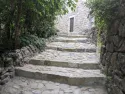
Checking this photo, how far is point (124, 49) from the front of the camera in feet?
6.08

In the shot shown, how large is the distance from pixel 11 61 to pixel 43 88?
39.3 inches

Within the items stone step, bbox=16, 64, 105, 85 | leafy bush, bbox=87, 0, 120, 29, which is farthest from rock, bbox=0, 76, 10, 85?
leafy bush, bbox=87, 0, 120, 29

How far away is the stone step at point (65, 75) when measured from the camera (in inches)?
107

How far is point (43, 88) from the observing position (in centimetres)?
257

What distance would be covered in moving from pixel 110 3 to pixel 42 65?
2.17 metres

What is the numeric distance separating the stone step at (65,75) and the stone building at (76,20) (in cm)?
626

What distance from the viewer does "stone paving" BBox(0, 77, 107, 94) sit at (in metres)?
2.45

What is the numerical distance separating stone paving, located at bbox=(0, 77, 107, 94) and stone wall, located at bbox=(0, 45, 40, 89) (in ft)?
0.54

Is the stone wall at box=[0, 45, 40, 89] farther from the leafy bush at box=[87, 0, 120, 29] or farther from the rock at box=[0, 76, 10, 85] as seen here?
the leafy bush at box=[87, 0, 120, 29]

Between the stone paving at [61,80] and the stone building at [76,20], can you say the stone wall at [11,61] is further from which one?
the stone building at [76,20]

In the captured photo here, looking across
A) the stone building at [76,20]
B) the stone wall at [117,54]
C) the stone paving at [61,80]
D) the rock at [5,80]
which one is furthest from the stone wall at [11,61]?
the stone building at [76,20]

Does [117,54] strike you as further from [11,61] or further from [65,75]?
[11,61]

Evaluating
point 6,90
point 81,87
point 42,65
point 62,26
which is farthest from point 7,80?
point 62,26

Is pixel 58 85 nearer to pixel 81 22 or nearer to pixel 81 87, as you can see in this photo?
pixel 81 87
